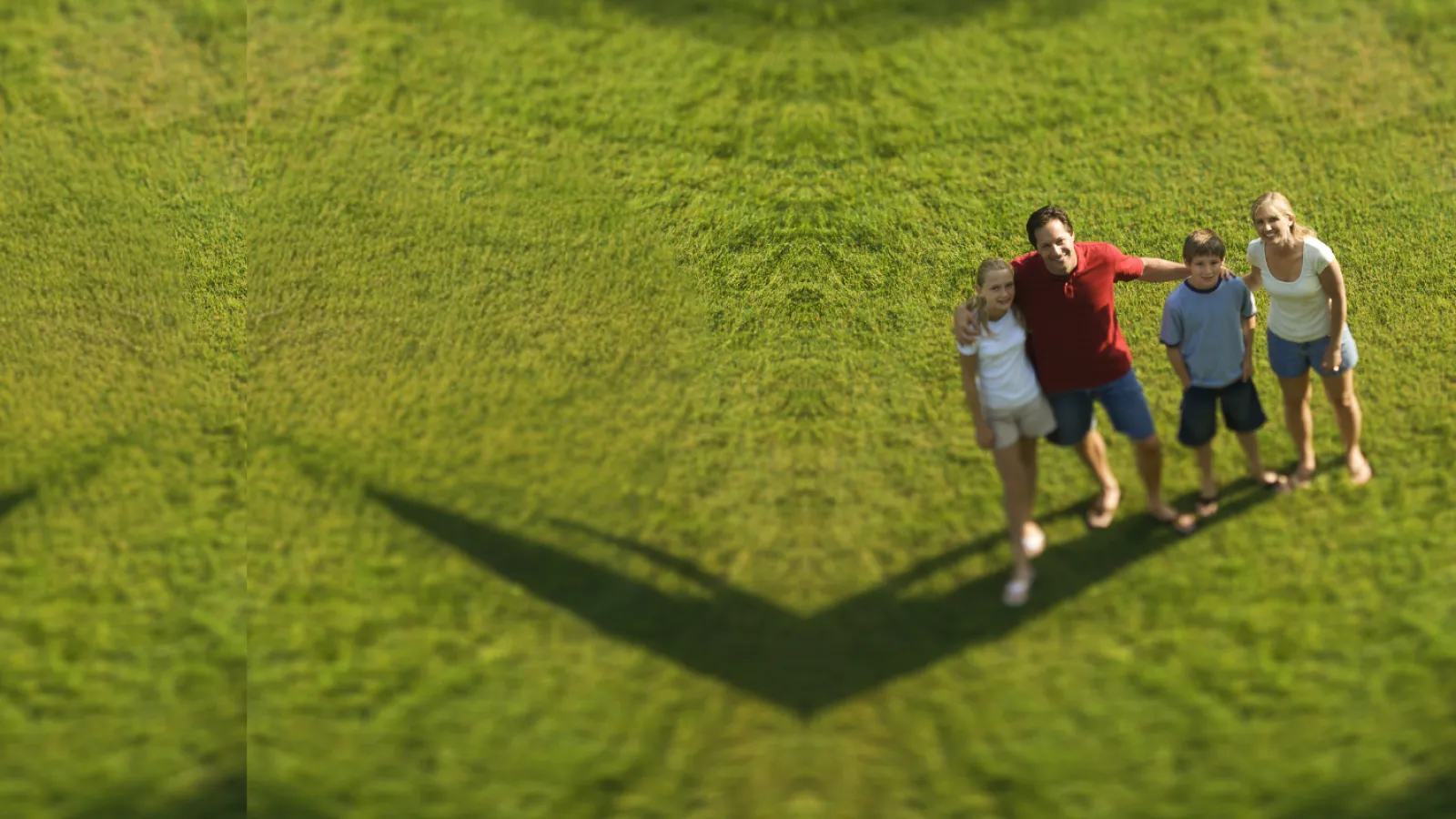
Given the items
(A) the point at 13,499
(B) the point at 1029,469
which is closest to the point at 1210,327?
(B) the point at 1029,469

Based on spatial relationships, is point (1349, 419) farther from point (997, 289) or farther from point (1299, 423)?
point (997, 289)

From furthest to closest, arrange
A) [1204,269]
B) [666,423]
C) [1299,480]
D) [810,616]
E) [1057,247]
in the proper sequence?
[666,423] < [1299,480] < [810,616] < [1204,269] < [1057,247]

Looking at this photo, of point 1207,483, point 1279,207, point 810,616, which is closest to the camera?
point 1279,207

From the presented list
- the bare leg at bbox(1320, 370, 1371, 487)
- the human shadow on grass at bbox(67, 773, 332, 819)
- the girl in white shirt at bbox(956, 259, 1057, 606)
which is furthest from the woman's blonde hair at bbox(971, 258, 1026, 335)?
the human shadow on grass at bbox(67, 773, 332, 819)

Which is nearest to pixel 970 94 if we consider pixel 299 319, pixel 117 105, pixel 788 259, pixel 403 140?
pixel 788 259

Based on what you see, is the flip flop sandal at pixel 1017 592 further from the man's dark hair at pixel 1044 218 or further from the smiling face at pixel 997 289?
the man's dark hair at pixel 1044 218

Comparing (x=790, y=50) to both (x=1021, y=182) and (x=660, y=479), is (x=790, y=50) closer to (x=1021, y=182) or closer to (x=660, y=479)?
(x=1021, y=182)
